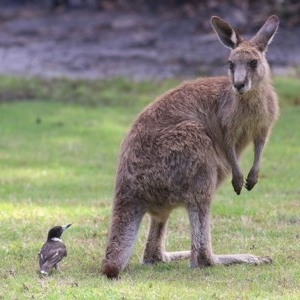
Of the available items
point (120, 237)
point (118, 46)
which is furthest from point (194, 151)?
point (118, 46)

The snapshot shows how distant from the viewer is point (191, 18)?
24.0 metres

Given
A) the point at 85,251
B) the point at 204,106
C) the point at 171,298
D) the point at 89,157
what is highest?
the point at 204,106

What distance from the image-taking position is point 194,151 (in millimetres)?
8141

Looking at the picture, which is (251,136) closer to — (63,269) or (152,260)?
(152,260)

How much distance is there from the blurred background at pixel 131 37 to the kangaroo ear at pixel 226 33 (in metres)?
11.6

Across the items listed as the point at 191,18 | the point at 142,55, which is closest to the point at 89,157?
the point at 142,55

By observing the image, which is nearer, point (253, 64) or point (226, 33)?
point (253, 64)

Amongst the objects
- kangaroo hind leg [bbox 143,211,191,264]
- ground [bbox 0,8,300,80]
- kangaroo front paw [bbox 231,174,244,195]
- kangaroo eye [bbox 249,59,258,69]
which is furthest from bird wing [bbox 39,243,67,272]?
ground [bbox 0,8,300,80]

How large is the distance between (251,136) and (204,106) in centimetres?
49

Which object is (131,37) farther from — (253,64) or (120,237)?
(120,237)

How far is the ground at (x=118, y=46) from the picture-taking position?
2134 centimetres

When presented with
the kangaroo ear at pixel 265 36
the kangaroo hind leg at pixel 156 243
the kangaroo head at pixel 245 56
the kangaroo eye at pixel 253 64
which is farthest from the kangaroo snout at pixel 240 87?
the kangaroo hind leg at pixel 156 243

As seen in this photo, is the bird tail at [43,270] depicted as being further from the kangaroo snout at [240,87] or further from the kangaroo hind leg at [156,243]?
the kangaroo snout at [240,87]

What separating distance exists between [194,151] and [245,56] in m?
0.96
